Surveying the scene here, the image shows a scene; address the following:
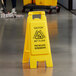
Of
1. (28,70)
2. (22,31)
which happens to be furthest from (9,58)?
(22,31)

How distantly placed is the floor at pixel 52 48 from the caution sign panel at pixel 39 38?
0.24 metres

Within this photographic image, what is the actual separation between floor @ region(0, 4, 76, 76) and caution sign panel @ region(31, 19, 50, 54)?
0.24 meters

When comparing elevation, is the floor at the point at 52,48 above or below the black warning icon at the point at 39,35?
below

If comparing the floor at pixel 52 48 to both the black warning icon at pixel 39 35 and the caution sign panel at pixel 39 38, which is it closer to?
the caution sign panel at pixel 39 38

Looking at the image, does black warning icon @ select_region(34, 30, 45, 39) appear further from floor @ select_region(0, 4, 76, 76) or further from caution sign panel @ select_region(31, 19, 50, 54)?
floor @ select_region(0, 4, 76, 76)

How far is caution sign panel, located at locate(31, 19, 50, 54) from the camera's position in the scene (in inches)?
150

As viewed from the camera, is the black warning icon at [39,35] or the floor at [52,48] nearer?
the floor at [52,48]

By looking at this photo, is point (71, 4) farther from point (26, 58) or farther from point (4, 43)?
point (26, 58)

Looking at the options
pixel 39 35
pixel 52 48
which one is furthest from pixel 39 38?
pixel 52 48

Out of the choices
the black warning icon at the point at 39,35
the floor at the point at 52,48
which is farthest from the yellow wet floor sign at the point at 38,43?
the floor at the point at 52,48

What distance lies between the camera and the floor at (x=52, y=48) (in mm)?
3725

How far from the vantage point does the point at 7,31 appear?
257 inches

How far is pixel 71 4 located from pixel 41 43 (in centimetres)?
710

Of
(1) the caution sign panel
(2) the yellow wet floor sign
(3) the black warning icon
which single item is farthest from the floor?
(3) the black warning icon
